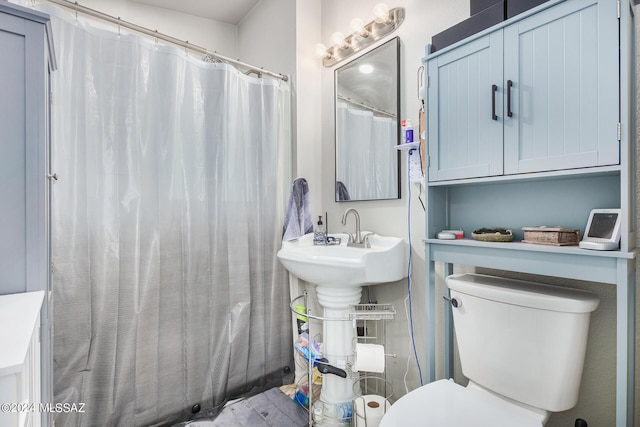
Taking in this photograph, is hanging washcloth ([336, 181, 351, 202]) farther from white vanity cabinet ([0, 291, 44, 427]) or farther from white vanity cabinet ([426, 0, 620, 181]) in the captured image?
white vanity cabinet ([0, 291, 44, 427])

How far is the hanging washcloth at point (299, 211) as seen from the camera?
6.61 ft

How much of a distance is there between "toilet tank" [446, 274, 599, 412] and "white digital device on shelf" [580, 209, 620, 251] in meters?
0.18

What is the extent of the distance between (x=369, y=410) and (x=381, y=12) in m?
1.98

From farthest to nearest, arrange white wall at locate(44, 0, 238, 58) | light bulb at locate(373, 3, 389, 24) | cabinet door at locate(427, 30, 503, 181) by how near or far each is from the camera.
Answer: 1. white wall at locate(44, 0, 238, 58)
2. light bulb at locate(373, 3, 389, 24)
3. cabinet door at locate(427, 30, 503, 181)

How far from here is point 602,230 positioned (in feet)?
3.18

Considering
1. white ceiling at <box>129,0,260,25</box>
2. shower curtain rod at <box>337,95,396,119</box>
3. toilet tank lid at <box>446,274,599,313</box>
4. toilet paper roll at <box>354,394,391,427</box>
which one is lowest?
toilet paper roll at <box>354,394,391,427</box>

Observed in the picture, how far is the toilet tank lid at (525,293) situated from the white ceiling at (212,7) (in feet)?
8.07

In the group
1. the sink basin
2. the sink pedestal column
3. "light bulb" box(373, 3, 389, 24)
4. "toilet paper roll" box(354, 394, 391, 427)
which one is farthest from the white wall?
"toilet paper roll" box(354, 394, 391, 427)

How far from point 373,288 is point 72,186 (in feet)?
5.21

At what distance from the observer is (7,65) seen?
2.73ft

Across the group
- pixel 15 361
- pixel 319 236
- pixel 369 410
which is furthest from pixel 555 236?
pixel 15 361

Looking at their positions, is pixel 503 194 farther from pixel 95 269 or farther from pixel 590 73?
pixel 95 269

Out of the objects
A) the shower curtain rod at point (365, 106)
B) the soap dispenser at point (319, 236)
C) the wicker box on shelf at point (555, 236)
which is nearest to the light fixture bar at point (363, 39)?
the shower curtain rod at point (365, 106)

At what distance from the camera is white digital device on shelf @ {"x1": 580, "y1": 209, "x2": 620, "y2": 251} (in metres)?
0.92
